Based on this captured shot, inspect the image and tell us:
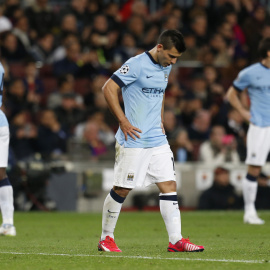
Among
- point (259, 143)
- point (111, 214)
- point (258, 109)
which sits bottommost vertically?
point (111, 214)

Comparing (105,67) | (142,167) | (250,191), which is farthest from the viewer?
(105,67)

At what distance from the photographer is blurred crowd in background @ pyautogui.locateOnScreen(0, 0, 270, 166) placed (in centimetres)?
1759

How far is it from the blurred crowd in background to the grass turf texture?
8.10 ft

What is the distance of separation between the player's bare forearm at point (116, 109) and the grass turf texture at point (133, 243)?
120cm

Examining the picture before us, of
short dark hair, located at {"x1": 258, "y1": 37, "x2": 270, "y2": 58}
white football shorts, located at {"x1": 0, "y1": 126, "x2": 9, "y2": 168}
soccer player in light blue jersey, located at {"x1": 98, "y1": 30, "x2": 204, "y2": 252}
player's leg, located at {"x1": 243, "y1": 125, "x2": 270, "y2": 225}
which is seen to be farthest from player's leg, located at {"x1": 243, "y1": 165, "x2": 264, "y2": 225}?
soccer player in light blue jersey, located at {"x1": 98, "y1": 30, "x2": 204, "y2": 252}

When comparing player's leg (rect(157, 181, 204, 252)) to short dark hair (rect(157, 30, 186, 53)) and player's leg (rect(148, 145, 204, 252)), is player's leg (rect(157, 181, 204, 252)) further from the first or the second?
short dark hair (rect(157, 30, 186, 53))

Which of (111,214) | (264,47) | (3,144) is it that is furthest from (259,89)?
(111,214)

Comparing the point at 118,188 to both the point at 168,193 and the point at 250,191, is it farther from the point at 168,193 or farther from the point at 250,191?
the point at 250,191

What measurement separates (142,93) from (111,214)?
4.17 feet

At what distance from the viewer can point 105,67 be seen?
66.1ft

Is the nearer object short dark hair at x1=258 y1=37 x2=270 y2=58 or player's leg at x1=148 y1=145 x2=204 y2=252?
player's leg at x1=148 y1=145 x2=204 y2=252

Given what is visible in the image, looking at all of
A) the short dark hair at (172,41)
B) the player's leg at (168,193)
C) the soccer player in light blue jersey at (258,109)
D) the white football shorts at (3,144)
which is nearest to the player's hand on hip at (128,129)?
the player's leg at (168,193)

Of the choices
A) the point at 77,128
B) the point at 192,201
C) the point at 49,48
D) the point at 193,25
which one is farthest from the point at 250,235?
the point at 193,25

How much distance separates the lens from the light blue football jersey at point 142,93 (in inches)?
329
